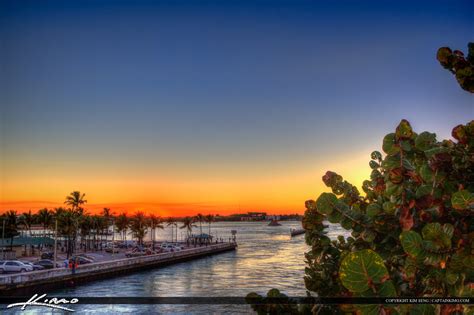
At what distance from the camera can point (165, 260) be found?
227 ft

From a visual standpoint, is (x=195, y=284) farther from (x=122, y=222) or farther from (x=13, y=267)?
(x=122, y=222)

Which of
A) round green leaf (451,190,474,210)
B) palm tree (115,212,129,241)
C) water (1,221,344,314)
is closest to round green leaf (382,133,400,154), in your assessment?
round green leaf (451,190,474,210)

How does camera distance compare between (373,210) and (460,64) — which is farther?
(373,210)

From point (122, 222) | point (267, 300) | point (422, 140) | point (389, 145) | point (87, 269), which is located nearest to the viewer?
point (389, 145)

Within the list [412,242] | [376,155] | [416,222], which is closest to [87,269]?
[376,155]

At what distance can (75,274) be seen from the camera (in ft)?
146

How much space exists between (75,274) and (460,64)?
47409 millimetres

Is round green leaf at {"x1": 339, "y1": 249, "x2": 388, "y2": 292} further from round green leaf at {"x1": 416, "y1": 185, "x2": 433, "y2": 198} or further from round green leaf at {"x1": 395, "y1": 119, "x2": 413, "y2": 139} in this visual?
round green leaf at {"x1": 395, "y1": 119, "x2": 413, "y2": 139}

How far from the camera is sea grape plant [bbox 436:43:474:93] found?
359cm

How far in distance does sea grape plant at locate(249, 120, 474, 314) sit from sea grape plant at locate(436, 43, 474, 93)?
0.40 metres

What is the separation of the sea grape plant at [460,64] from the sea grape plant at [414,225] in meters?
0.40

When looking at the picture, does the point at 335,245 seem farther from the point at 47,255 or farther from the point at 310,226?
the point at 47,255

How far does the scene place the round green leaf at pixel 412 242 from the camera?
2.90 meters

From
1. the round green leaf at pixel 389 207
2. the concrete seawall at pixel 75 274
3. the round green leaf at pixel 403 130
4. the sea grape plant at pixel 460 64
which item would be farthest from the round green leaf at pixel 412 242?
the concrete seawall at pixel 75 274
